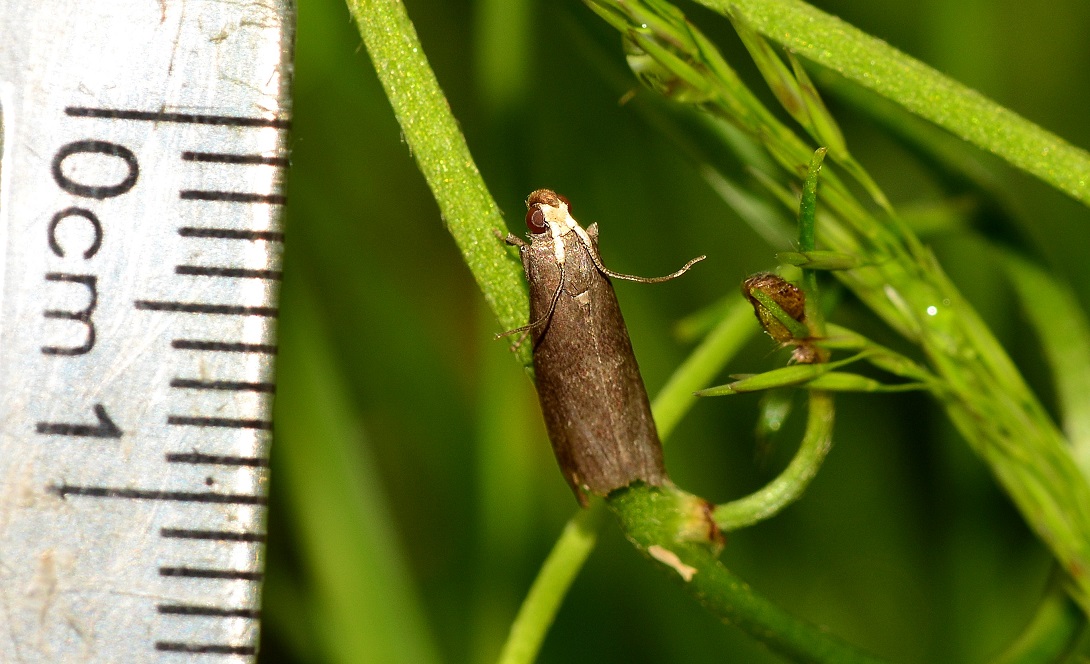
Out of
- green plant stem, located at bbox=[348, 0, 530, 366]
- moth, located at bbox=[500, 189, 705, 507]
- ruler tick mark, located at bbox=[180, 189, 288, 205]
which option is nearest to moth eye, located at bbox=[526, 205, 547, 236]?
moth, located at bbox=[500, 189, 705, 507]

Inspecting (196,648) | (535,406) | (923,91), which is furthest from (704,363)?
(535,406)

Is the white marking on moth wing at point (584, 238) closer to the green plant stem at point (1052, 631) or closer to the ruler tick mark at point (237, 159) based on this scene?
the ruler tick mark at point (237, 159)

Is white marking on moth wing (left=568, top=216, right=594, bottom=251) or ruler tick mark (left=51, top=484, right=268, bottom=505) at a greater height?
white marking on moth wing (left=568, top=216, right=594, bottom=251)

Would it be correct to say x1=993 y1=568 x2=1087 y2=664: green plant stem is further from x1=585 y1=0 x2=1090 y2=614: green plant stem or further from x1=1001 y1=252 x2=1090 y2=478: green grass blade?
x1=1001 y1=252 x2=1090 y2=478: green grass blade

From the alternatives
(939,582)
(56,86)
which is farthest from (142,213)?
(939,582)

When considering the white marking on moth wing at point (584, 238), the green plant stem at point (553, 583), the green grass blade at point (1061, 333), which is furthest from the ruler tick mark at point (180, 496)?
the green grass blade at point (1061, 333)

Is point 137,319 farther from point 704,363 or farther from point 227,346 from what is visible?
point 704,363
